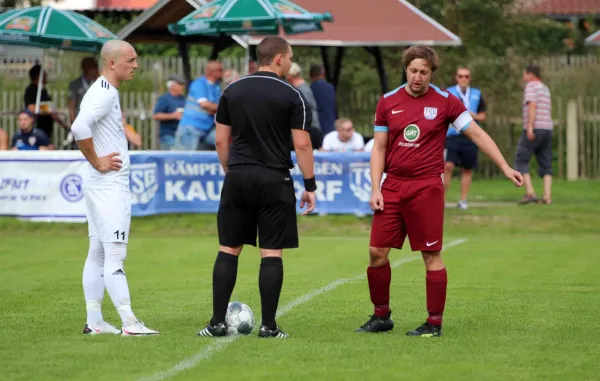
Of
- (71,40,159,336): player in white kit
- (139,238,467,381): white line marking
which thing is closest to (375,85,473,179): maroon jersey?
(139,238,467,381): white line marking

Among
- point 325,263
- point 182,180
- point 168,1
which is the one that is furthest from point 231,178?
point 168,1

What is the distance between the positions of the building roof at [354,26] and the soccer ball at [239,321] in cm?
1293

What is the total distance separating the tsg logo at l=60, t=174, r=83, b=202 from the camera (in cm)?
1773

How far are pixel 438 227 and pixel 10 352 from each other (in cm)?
291

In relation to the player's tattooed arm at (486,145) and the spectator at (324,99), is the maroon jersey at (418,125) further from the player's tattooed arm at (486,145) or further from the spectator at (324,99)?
the spectator at (324,99)

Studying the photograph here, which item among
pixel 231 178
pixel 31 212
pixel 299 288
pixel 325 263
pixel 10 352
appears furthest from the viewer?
pixel 31 212

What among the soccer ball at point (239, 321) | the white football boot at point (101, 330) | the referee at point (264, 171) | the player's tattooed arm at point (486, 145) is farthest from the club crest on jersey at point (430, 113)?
the white football boot at point (101, 330)

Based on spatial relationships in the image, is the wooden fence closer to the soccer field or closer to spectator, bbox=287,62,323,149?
spectator, bbox=287,62,323,149

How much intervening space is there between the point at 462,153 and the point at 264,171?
11.2 metres

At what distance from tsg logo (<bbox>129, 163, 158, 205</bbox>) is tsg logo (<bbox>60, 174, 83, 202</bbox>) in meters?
0.74

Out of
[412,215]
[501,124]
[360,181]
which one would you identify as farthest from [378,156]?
[501,124]

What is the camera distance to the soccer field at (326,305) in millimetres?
7418

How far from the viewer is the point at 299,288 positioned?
11672mm

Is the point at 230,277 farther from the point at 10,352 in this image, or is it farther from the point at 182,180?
the point at 182,180
